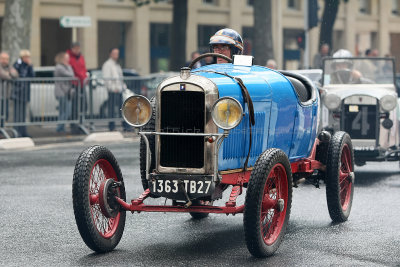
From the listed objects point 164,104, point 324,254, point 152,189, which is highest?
point 164,104

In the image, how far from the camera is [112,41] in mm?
43094

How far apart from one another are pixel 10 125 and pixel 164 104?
1264 cm

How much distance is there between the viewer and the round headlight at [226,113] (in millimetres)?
7688

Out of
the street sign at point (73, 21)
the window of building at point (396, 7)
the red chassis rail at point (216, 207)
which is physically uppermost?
the window of building at point (396, 7)

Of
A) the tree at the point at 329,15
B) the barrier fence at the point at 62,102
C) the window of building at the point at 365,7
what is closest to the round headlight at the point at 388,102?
the barrier fence at the point at 62,102

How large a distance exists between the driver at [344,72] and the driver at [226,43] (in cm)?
571

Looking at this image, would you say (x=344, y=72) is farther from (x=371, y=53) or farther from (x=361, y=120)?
(x=371, y=53)

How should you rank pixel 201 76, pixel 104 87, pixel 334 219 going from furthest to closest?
pixel 104 87 → pixel 334 219 → pixel 201 76

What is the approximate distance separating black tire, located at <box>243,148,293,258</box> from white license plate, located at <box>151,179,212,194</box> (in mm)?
376

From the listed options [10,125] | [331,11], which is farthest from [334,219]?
[331,11]

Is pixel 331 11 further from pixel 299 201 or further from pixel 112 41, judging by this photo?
pixel 299 201

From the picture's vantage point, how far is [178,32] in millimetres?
34812

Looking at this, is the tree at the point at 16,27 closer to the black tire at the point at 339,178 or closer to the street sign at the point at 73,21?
the street sign at the point at 73,21

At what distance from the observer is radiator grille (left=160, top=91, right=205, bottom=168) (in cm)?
790
